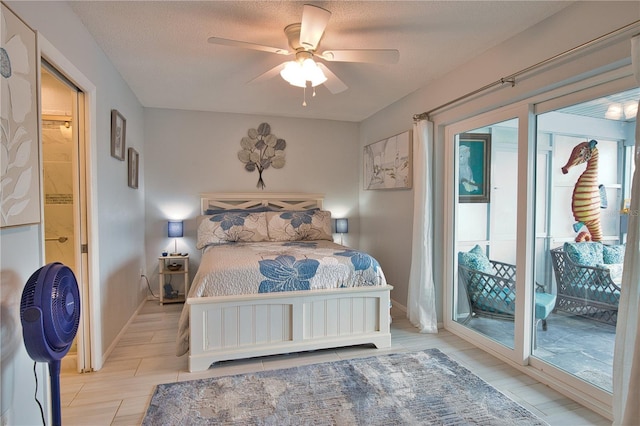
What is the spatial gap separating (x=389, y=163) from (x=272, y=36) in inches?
83.7

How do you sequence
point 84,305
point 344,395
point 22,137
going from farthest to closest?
point 84,305 < point 344,395 < point 22,137

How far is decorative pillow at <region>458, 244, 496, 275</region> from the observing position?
118 inches

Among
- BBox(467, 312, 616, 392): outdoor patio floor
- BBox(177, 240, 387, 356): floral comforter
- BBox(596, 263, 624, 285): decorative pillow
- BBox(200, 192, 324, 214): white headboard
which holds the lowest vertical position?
BBox(467, 312, 616, 392): outdoor patio floor

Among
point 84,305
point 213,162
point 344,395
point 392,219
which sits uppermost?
point 213,162

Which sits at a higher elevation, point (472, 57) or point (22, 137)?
point (472, 57)

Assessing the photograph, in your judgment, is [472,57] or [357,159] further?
[357,159]

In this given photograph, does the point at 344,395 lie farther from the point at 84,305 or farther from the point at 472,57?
the point at 472,57

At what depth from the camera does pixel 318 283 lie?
2730mm

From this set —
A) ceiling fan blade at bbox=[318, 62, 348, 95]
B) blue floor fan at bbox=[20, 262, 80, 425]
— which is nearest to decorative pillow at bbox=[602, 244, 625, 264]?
ceiling fan blade at bbox=[318, 62, 348, 95]

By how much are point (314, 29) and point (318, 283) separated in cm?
183

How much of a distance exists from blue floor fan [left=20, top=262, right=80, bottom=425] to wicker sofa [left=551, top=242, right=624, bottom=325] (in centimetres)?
293

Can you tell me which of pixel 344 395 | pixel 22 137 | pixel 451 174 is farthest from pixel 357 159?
pixel 22 137

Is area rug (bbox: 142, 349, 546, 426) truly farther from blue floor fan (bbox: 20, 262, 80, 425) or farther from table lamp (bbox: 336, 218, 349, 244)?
table lamp (bbox: 336, 218, 349, 244)

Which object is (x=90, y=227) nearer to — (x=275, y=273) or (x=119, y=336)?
(x=119, y=336)
